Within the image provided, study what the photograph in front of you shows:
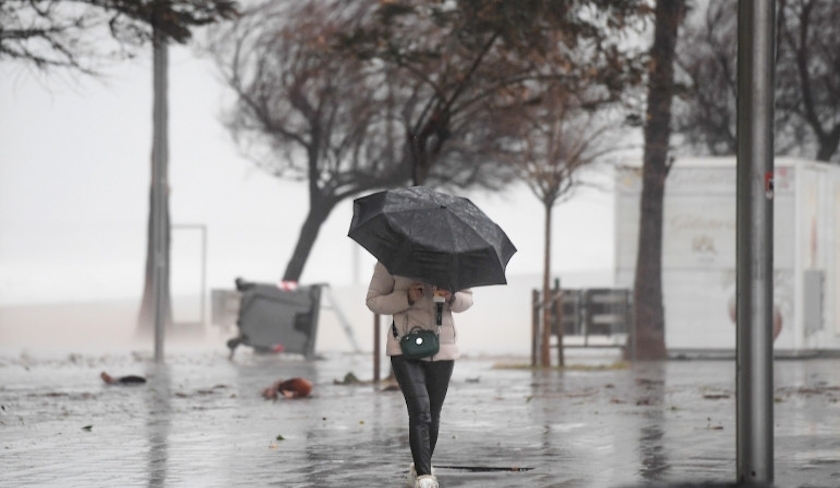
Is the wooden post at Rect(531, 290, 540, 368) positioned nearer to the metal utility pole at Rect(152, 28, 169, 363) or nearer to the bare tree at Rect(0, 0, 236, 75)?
the metal utility pole at Rect(152, 28, 169, 363)

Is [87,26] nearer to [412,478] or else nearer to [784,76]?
[412,478]

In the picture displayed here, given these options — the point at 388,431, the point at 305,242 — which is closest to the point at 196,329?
the point at 305,242

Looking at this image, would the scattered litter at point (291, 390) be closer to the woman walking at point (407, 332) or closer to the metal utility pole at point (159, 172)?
the metal utility pole at point (159, 172)

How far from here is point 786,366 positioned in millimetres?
26875

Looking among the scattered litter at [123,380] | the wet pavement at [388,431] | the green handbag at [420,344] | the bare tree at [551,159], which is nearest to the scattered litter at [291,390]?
the wet pavement at [388,431]

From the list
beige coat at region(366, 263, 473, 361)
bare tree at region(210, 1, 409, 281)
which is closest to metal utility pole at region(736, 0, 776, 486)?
beige coat at region(366, 263, 473, 361)

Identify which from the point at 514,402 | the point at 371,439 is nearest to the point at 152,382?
the point at 514,402

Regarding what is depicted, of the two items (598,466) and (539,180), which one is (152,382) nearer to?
(539,180)

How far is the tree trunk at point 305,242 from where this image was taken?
37.0m

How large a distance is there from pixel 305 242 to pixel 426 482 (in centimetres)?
2737

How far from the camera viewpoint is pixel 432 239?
9922 mm

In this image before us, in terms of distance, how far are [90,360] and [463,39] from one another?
10.4 meters

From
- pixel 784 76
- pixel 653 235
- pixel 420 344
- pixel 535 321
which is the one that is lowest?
pixel 420 344

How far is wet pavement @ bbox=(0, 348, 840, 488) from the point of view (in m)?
11.0
